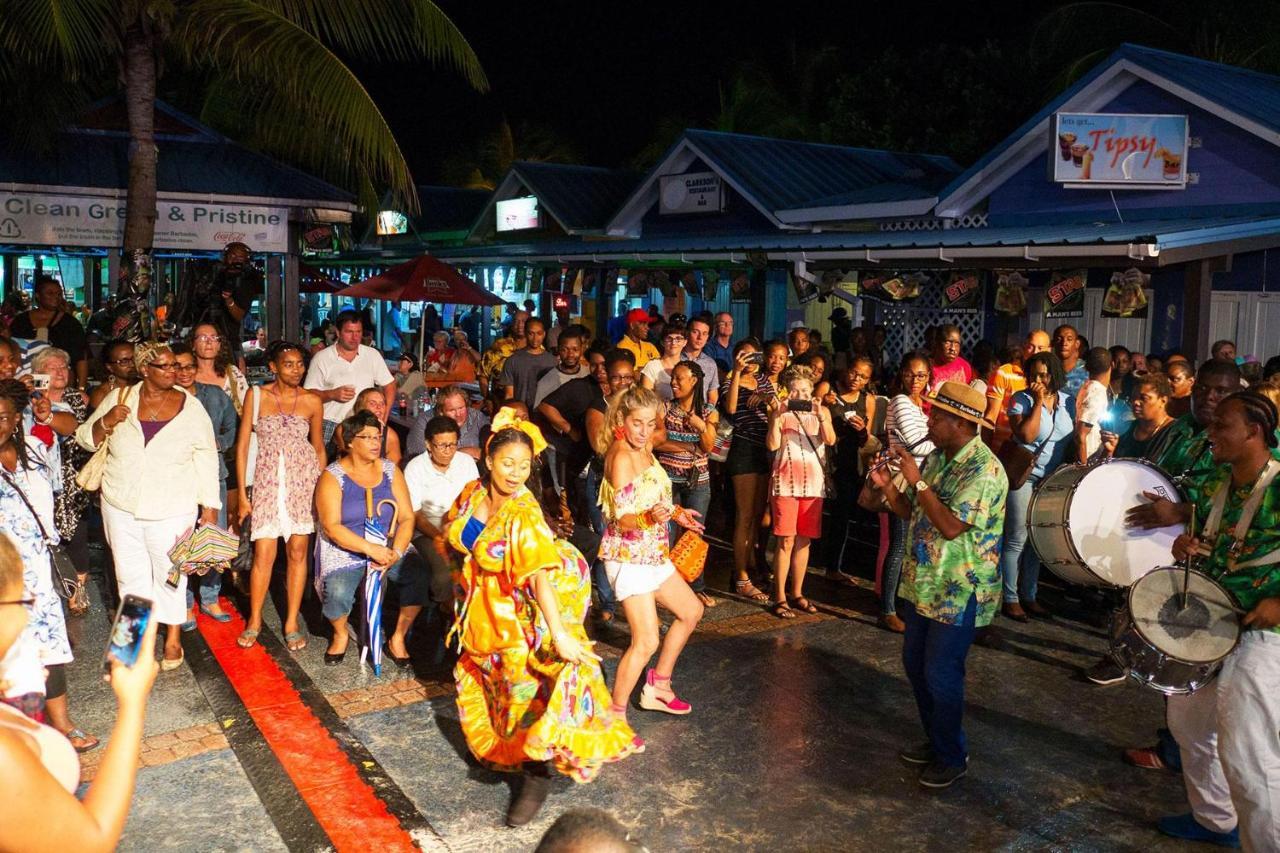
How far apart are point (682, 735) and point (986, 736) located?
1.54 metres

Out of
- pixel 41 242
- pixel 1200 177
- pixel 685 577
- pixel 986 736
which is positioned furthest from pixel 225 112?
pixel 986 736

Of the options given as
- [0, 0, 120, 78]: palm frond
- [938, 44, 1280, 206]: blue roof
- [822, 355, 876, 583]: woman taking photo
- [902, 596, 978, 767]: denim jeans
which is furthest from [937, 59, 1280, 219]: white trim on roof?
[0, 0, 120, 78]: palm frond

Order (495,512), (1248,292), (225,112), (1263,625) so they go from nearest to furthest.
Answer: (1263,625) → (495,512) → (1248,292) → (225,112)

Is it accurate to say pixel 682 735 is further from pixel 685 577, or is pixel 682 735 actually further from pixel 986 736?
pixel 986 736

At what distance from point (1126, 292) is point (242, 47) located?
10.0 metres

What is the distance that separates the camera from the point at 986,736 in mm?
5590

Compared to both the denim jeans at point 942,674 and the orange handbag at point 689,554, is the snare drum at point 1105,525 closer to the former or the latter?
the denim jeans at point 942,674

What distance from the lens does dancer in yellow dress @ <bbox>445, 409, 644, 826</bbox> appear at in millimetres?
4527

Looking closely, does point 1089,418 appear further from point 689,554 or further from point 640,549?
point 640,549

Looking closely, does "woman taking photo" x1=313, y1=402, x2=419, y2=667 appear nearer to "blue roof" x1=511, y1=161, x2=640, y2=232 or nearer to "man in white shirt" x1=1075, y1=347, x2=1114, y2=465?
"man in white shirt" x1=1075, y1=347, x2=1114, y2=465

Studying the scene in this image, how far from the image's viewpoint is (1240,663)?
4102 mm

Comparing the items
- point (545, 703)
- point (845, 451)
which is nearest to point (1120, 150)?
point (845, 451)

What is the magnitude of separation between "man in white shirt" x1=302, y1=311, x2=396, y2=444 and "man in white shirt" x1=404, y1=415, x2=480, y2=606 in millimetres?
1774

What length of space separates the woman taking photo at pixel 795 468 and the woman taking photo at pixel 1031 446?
4.23 ft
